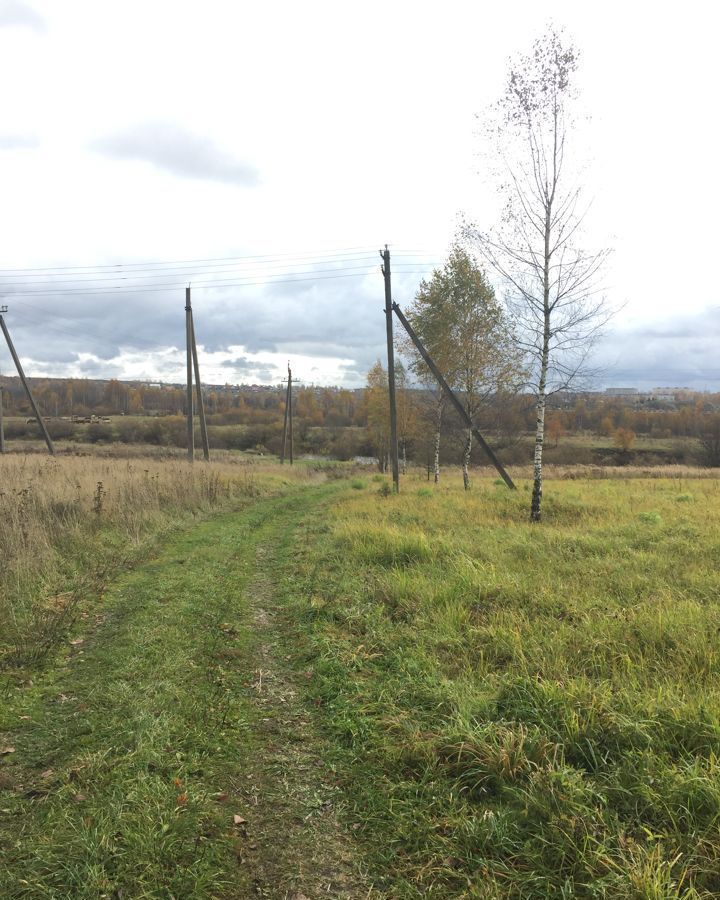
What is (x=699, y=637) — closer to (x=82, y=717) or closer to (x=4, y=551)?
(x=82, y=717)

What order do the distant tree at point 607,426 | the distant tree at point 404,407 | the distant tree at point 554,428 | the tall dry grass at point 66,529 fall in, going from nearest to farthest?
1. the tall dry grass at point 66,529
2. the distant tree at point 404,407
3. the distant tree at point 554,428
4. the distant tree at point 607,426

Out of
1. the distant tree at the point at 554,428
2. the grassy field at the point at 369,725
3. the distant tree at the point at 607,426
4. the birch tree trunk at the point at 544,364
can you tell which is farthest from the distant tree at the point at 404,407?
the distant tree at the point at 607,426

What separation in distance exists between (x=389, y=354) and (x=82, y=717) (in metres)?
16.6

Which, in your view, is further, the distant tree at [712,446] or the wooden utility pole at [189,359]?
the distant tree at [712,446]

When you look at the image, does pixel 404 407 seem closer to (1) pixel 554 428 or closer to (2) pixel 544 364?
(2) pixel 544 364

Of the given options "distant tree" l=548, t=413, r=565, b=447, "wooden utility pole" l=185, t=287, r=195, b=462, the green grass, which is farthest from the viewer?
"distant tree" l=548, t=413, r=565, b=447

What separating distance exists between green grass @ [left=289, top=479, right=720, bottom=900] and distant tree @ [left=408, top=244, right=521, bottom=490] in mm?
12971

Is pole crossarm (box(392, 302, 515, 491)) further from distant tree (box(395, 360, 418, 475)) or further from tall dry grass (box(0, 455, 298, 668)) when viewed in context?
distant tree (box(395, 360, 418, 475))

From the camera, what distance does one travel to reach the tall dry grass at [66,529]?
6.21 metres

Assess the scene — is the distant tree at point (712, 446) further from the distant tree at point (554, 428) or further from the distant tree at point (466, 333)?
the distant tree at point (466, 333)

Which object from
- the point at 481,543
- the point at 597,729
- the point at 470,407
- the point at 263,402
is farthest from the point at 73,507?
the point at 263,402

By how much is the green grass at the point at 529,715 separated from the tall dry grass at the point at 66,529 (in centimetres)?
326

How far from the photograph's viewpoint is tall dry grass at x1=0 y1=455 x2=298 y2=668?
245 inches

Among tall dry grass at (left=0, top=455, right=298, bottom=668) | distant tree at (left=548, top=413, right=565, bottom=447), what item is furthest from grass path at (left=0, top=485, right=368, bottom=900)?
distant tree at (left=548, top=413, right=565, bottom=447)
